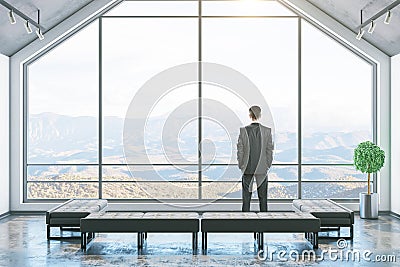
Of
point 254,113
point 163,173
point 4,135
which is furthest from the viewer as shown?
point 163,173

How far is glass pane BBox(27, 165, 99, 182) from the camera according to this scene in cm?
1627

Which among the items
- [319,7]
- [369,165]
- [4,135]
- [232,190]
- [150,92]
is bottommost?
[232,190]

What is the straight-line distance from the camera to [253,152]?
9086mm

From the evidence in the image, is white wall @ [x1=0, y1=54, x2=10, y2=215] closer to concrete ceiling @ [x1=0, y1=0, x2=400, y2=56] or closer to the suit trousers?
concrete ceiling @ [x1=0, y1=0, x2=400, y2=56]

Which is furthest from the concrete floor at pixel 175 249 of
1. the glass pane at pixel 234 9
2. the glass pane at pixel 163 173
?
the glass pane at pixel 234 9

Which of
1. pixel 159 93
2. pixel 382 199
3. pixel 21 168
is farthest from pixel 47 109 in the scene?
pixel 382 199

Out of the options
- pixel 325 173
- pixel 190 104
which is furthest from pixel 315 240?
pixel 325 173

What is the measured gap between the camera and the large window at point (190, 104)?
16047 mm

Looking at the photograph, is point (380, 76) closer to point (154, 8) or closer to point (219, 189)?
point (219, 189)

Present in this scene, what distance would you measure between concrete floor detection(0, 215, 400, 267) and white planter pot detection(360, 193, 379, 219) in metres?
1.06

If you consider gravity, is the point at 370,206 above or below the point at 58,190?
above

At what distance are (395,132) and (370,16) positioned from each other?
7.10 feet

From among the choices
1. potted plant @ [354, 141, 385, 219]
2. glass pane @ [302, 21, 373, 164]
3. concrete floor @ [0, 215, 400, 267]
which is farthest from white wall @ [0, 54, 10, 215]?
glass pane @ [302, 21, 373, 164]

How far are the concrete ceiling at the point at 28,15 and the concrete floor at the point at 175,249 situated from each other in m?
3.12
